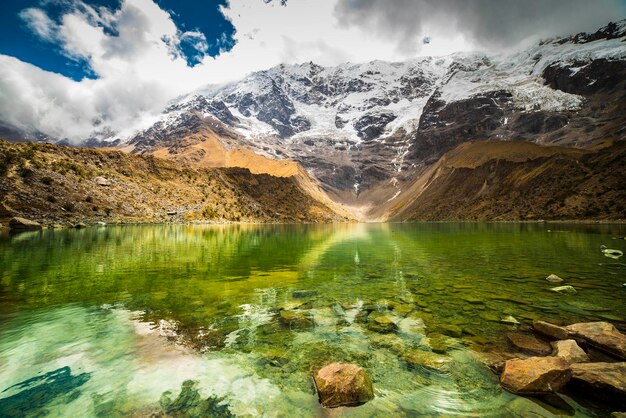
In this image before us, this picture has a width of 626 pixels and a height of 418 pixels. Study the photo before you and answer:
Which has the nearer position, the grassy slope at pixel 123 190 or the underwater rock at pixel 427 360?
the underwater rock at pixel 427 360

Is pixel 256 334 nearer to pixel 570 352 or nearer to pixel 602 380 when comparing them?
pixel 570 352

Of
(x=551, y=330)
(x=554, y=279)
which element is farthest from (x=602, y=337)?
(x=554, y=279)

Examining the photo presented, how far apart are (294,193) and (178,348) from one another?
148311mm

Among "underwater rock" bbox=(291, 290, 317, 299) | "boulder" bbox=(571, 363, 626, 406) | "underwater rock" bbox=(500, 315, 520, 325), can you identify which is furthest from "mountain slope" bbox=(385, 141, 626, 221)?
"boulder" bbox=(571, 363, 626, 406)

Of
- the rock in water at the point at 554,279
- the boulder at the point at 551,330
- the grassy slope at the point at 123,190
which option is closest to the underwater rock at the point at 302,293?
the boulder at the point at 551,330

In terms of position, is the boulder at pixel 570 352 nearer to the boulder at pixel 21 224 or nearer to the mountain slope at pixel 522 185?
the boulder at pixel 21 224

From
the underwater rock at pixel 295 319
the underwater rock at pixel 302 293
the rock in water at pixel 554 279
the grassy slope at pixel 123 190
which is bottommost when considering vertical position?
the underwater rock at pixel 302 293

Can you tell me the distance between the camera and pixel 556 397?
5922 millimetres

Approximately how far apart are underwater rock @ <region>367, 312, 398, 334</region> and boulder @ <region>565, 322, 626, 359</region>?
15.1ft

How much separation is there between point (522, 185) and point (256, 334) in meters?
129

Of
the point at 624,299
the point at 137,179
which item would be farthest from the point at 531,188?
the point at 137,179

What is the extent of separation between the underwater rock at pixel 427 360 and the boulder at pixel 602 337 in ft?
11.6

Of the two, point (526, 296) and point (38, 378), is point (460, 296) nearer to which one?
point (526, 296)

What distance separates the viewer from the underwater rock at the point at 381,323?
9.91 metres
